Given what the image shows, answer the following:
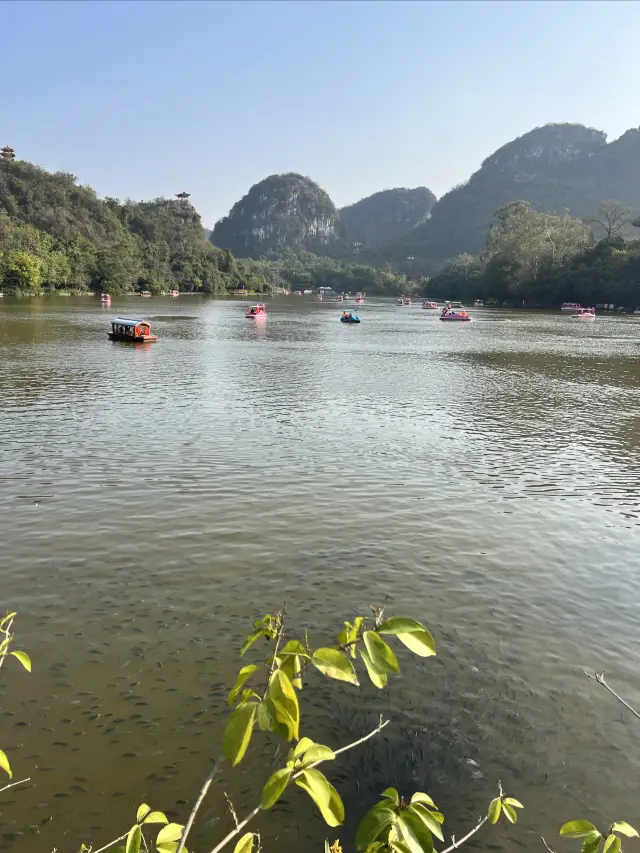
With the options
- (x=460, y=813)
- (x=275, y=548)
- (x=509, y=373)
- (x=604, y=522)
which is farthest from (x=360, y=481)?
(x=509, y=373)

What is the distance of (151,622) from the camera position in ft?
25.2

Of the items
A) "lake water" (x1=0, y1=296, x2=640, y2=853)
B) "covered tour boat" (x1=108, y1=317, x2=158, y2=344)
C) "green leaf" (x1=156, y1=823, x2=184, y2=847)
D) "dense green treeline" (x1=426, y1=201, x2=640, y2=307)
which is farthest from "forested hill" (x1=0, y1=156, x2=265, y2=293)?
"green leaf" (x1=156, y1=823, x2=184, y2=847)

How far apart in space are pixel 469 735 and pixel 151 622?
402cm

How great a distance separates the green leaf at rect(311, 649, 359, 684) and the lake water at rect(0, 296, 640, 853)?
11.8ft

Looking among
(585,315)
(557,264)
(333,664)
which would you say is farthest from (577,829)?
(557,264)

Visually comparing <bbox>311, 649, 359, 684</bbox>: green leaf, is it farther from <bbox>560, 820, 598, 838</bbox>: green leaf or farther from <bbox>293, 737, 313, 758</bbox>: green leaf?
<bbox>560, 820, 598, 838</bbox>: green leaf

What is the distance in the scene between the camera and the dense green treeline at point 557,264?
356ft

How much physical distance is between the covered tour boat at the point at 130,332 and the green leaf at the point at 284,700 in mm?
42205

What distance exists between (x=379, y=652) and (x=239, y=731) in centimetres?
52

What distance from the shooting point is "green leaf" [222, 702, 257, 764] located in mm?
1909

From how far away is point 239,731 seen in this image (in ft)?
6.49

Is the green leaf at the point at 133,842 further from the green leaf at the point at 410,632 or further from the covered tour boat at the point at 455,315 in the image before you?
the covered tour boat at the point at 455,315

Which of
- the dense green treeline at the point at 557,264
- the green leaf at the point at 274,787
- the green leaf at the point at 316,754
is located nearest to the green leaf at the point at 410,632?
the green leaf at the point at 316,754

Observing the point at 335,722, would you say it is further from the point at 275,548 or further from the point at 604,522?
the point at 604,522
